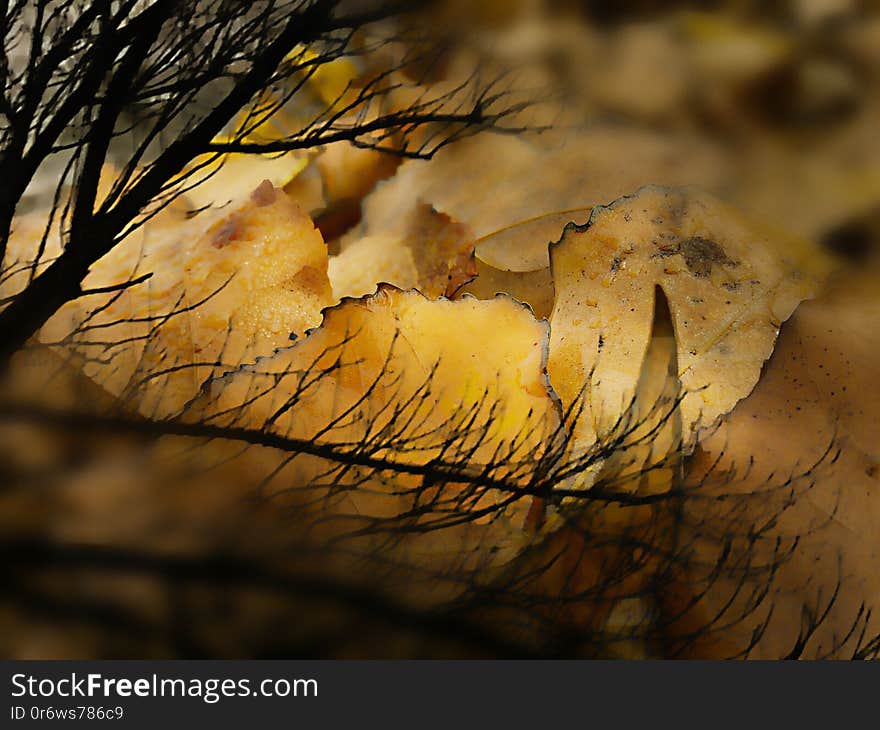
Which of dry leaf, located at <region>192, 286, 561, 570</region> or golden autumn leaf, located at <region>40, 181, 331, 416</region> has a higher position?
golden autumn leaf, located at <region>40, 181, 331, 416</region>

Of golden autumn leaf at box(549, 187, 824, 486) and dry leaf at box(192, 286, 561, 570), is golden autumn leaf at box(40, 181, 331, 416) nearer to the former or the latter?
dry leaf at box(192, 286, 561, 570)

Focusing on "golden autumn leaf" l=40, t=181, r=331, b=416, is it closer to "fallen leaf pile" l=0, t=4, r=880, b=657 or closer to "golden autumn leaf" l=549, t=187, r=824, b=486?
"fallen leaf pile" l=0, t=4, r=880, b=657

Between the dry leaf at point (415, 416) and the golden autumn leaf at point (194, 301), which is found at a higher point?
the golden autumn leaf at point (194, 301)

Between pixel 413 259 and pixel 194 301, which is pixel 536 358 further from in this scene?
pixel 194 301

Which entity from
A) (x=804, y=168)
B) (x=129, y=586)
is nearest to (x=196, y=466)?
(x=129, y=586)

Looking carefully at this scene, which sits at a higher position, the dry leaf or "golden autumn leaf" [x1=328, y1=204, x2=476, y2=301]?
"golden autumn leaf" [x1=328, y1=204, x2=476, y2=301]

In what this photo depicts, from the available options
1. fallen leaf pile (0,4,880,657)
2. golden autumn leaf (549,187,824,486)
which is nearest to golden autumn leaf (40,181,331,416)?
fallen leaf pile (0,4,880,657)

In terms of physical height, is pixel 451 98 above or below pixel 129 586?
above

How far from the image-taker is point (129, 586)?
0.48m

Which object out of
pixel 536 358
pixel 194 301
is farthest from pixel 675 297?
pixel 194 301

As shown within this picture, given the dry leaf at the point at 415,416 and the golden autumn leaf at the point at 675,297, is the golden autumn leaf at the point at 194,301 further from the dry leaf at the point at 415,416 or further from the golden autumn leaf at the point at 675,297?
the golden autumn leaf at the point at 675,297

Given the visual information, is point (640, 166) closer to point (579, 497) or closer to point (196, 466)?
point (579, 497)

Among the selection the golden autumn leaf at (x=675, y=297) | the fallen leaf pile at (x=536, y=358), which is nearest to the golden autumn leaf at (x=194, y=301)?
the fallen leaf pile at (x=536, y=358)

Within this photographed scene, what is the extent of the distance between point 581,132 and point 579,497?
11.9 inches
